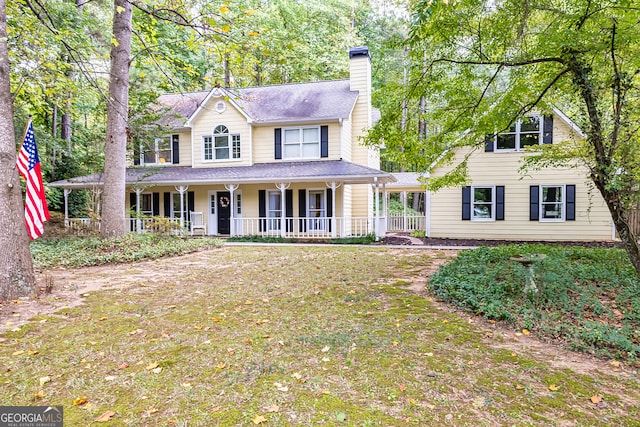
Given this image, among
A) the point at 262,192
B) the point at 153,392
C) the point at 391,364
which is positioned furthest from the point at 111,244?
the point at 391,364

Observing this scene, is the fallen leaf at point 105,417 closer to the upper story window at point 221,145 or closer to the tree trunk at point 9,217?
the tree trunk at point 9,217

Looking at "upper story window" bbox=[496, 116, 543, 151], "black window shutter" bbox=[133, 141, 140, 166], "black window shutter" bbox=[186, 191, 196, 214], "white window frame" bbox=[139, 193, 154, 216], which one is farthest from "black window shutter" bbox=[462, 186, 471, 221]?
"black window shutter" bbox=[133, 141, 140, 166]

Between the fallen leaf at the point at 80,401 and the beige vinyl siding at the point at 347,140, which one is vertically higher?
the beige vinyl siding at the point at 347,140

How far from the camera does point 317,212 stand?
54.1 ft

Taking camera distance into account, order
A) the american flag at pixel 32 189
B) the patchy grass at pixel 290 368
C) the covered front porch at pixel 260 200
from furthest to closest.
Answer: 1. the covered front porch at pixel 260 200
2. the american flag at pixel 32 189
3. the patchy grass at pixel 290 368

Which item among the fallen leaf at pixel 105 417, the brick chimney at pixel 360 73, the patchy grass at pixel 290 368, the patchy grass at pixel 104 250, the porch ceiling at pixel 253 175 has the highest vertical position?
the brick chimney at pixel 360 73

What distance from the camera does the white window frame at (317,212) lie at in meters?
16.0

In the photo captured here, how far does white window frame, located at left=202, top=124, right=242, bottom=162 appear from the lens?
56.5 ft

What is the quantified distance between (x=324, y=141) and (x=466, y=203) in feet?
21.7

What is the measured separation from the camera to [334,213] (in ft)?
50.1

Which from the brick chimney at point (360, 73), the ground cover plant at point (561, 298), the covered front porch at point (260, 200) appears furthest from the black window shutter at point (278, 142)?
the ground cover plant at point (561, 298)

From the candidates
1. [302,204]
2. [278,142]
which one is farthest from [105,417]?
[278,142]

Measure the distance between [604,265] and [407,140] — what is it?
4.71 meters

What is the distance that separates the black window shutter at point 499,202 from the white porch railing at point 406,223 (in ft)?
20.5
